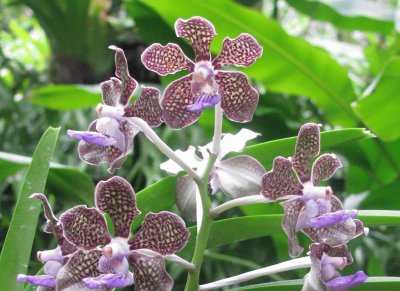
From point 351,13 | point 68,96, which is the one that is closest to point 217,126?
point 68,96

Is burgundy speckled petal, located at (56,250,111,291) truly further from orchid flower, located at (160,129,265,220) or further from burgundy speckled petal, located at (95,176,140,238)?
orchid flower, located at (160,129,265,220)

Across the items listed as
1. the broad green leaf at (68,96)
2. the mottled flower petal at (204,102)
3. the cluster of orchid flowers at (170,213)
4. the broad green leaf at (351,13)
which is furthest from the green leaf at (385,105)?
the mottled flower petal at (204,102)

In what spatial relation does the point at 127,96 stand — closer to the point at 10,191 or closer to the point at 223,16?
the point at 223,16

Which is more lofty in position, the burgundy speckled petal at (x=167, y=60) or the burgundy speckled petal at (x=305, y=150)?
the burgundy speckled petal at (x=167, y=60)

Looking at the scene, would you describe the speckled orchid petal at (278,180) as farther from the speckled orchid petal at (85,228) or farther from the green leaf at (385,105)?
the green leaf at (385,105)

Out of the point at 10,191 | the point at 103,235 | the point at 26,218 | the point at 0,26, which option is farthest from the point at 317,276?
the point at 0,26

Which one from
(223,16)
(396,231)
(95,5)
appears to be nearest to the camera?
(223,16)
